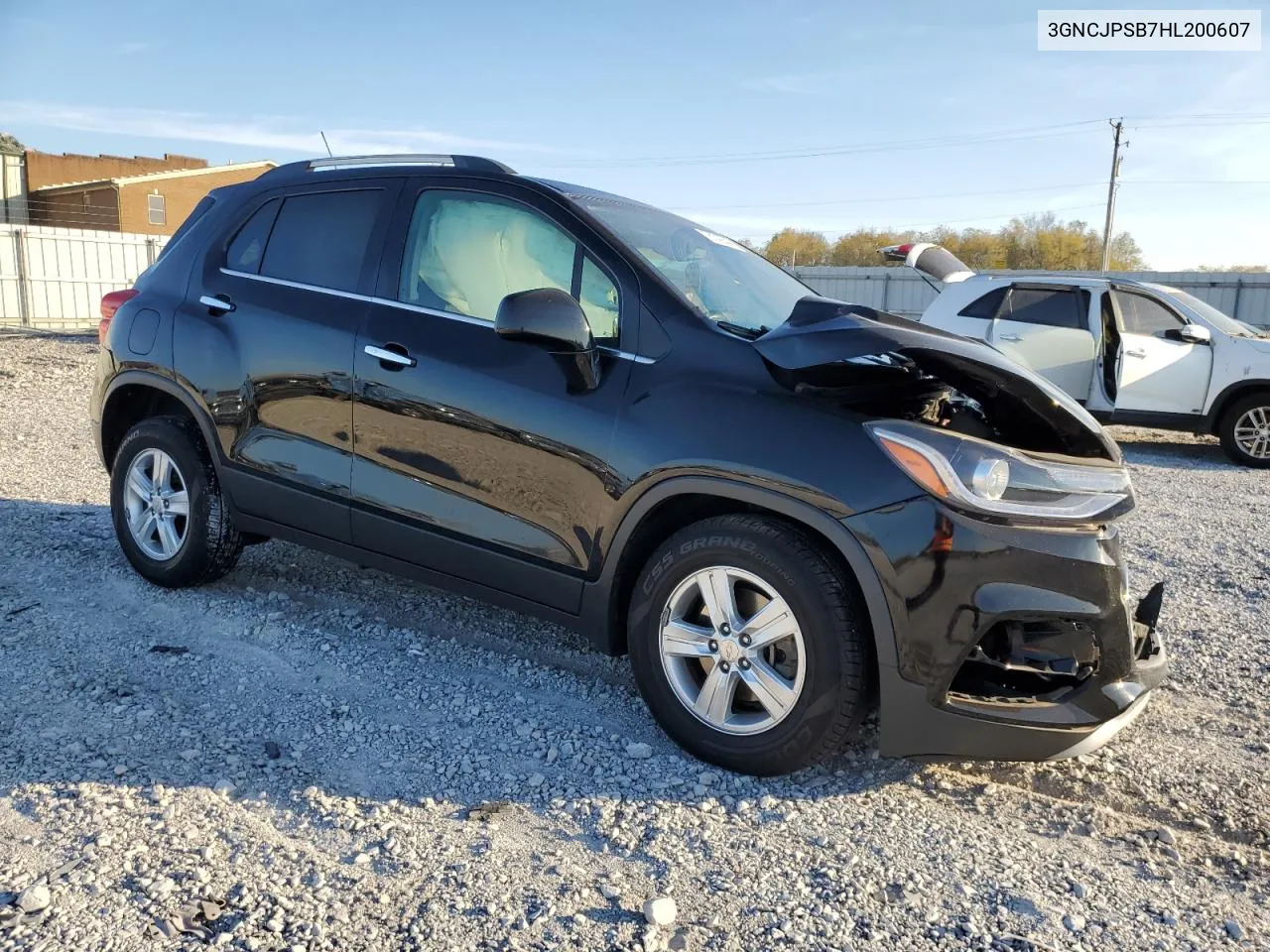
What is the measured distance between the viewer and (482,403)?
344cm

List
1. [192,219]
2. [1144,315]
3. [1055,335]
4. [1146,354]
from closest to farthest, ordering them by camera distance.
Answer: [192,219] → [1146,354] → [1144,315] → [1055,335]

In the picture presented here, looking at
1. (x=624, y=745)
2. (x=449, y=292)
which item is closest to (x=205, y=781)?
(x=624, y=745)

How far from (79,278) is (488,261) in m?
23.2

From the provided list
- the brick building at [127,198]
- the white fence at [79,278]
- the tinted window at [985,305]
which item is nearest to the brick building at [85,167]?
the brick building at [127,198]

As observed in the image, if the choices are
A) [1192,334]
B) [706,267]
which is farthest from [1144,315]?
[706,267]

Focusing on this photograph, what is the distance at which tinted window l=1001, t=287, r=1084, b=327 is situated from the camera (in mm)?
10227

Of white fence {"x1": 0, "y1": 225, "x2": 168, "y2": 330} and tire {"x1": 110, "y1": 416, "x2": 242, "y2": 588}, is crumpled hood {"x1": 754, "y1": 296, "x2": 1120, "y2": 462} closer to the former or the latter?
tire {"x1": 110, "y1": 416, "x2": 242, "y2": 588}

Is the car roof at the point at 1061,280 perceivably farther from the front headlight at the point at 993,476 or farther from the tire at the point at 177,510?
the tire at the point at 177,510

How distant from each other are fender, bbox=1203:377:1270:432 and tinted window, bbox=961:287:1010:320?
91.5 inches

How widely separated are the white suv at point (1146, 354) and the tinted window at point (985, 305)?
0.48ft

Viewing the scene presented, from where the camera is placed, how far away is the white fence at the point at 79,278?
21406mm

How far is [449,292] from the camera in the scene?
3678 millimetres

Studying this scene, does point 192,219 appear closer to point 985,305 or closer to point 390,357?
point 390,357

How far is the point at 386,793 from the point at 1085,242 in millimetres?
60819
